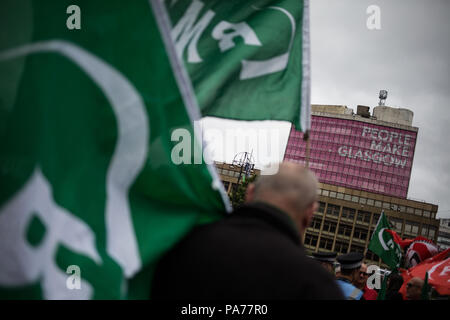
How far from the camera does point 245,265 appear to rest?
60.7 inches

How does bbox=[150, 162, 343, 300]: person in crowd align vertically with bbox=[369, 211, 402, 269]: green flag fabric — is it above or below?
above

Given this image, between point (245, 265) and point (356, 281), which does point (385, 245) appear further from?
point (245, 265)

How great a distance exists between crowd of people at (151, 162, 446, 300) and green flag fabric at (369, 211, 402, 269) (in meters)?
7.16

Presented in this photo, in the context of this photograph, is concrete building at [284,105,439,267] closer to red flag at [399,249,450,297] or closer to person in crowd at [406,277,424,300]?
red flag at [399,249,450,297]

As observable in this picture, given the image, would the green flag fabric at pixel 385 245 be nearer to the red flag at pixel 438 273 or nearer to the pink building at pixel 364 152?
the red flag at pixel 438 273

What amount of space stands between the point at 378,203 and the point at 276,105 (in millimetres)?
78311

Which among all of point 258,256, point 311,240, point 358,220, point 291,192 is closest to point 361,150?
point 358,220

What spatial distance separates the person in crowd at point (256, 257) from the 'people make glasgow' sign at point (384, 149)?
91713mm

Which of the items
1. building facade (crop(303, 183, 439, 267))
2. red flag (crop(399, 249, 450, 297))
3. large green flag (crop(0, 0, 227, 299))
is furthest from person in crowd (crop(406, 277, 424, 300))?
building facade (crop(303, 183, 439, 267))

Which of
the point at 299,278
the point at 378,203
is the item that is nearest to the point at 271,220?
the point at 299,278

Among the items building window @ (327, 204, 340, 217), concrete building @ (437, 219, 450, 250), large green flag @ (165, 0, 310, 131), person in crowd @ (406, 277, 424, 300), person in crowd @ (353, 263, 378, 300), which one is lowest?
concrete building @ (437, 219, 450, 250)

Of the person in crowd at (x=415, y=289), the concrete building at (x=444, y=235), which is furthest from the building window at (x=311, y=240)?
the concrete building at (x=444, y=235)

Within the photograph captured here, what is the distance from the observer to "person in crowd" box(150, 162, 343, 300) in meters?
1.50

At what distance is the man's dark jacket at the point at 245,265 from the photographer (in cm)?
150
